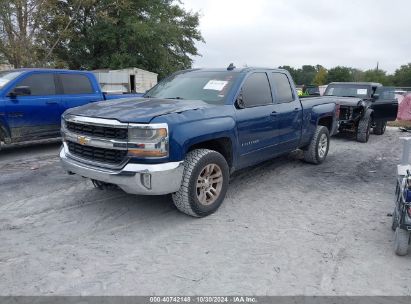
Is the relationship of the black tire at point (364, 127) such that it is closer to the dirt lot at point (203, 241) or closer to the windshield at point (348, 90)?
the windshield at point (348, 90)

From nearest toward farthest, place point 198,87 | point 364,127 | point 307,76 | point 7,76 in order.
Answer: point 198,87, point 7,76, point 364,127, point 307,76

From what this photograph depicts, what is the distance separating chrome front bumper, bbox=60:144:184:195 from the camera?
3.78 meters

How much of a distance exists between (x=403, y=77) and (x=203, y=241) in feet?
284

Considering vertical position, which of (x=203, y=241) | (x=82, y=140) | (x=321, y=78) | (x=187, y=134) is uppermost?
(x=321, y=78)

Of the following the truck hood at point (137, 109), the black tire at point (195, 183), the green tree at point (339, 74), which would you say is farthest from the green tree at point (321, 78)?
the black tire at point (195, 183)

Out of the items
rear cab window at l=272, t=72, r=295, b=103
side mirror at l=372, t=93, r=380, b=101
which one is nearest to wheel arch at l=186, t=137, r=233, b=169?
rear cab window at l=272, t=72, r=295, b=103

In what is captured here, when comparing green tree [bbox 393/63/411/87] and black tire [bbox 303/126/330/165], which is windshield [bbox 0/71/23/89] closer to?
black tire [bbox 303/126/330/165]

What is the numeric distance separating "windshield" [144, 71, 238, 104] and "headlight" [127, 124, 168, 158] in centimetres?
121

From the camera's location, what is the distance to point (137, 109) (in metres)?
4.19

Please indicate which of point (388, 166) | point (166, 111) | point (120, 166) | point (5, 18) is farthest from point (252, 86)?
point (5, 18)

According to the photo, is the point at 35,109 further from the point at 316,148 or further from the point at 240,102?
the point at 316,148

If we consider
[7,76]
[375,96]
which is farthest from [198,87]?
[375,96]

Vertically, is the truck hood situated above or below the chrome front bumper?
above

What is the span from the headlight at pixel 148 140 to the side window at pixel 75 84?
4968 millimetres
